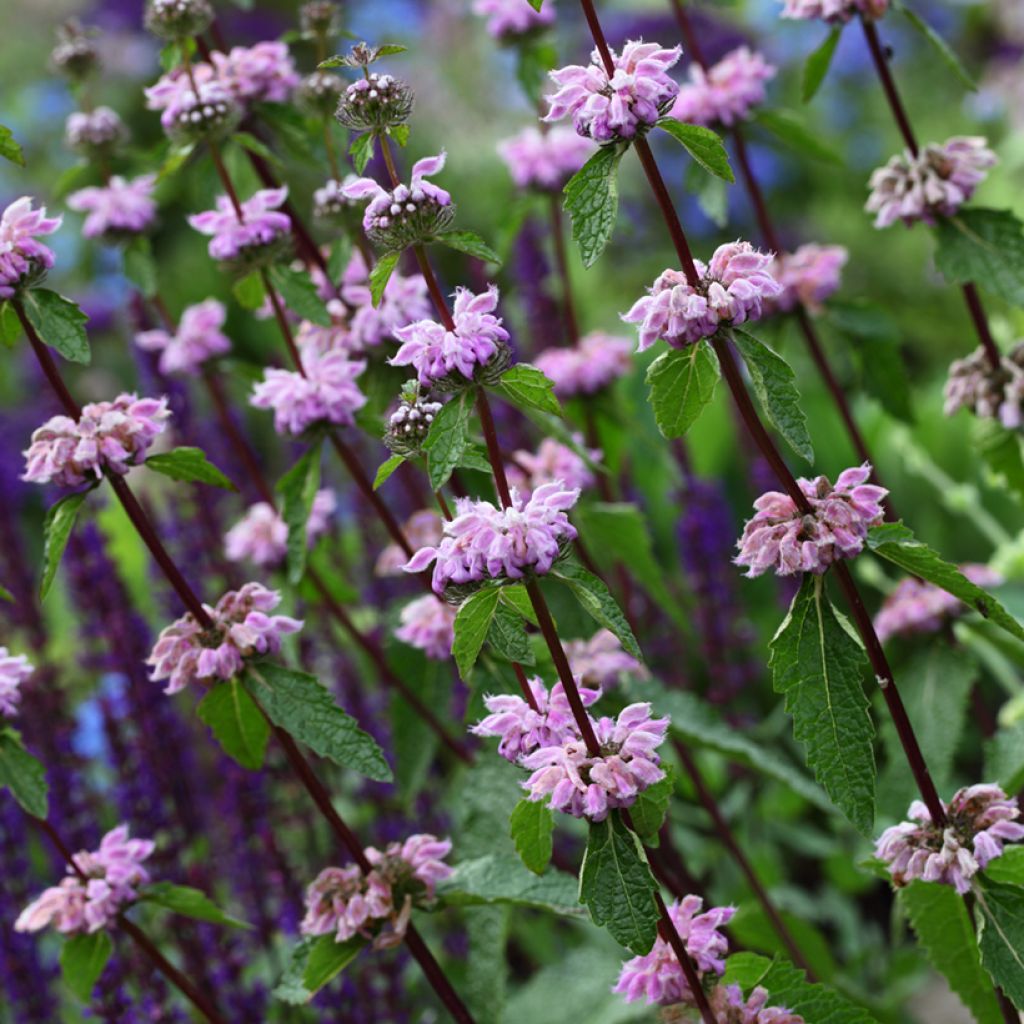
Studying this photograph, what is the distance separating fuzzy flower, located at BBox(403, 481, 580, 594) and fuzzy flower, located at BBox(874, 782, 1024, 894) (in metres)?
0.37

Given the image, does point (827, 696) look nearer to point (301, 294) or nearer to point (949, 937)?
point (949, 937)

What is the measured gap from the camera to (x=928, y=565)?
1007 millimetres

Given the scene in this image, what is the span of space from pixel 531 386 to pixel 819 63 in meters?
0.68

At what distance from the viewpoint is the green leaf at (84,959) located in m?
1.28

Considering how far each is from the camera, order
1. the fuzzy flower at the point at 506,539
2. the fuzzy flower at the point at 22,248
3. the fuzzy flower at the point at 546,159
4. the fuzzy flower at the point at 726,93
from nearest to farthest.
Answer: the fuzzy flower at the point at 506,539 < the fuzzy flower at the point at 22,248 < the fuzzy flower at the point at 726,93 < the fuzzy flower at the point at 546,159

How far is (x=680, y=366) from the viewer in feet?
3.32

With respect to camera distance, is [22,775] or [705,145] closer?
[705,145]

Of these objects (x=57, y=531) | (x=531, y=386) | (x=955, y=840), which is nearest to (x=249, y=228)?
(x=57, y=531)

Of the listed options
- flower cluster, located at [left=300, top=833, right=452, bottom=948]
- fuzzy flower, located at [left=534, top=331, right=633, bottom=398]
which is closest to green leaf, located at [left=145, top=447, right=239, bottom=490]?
flower cluster, located at [left=300, top=833, right=452, bottom=948]

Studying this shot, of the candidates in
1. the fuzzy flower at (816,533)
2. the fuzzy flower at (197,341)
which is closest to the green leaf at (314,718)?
the fuzzy flower at (816,533)

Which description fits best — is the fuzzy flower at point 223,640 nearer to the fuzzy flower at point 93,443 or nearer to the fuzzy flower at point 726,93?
the fuzzy flower at point 93,443

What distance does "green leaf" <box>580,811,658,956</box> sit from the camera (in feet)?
3.15

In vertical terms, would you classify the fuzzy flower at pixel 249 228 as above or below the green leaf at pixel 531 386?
above

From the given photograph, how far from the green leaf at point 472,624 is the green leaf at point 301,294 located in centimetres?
44
